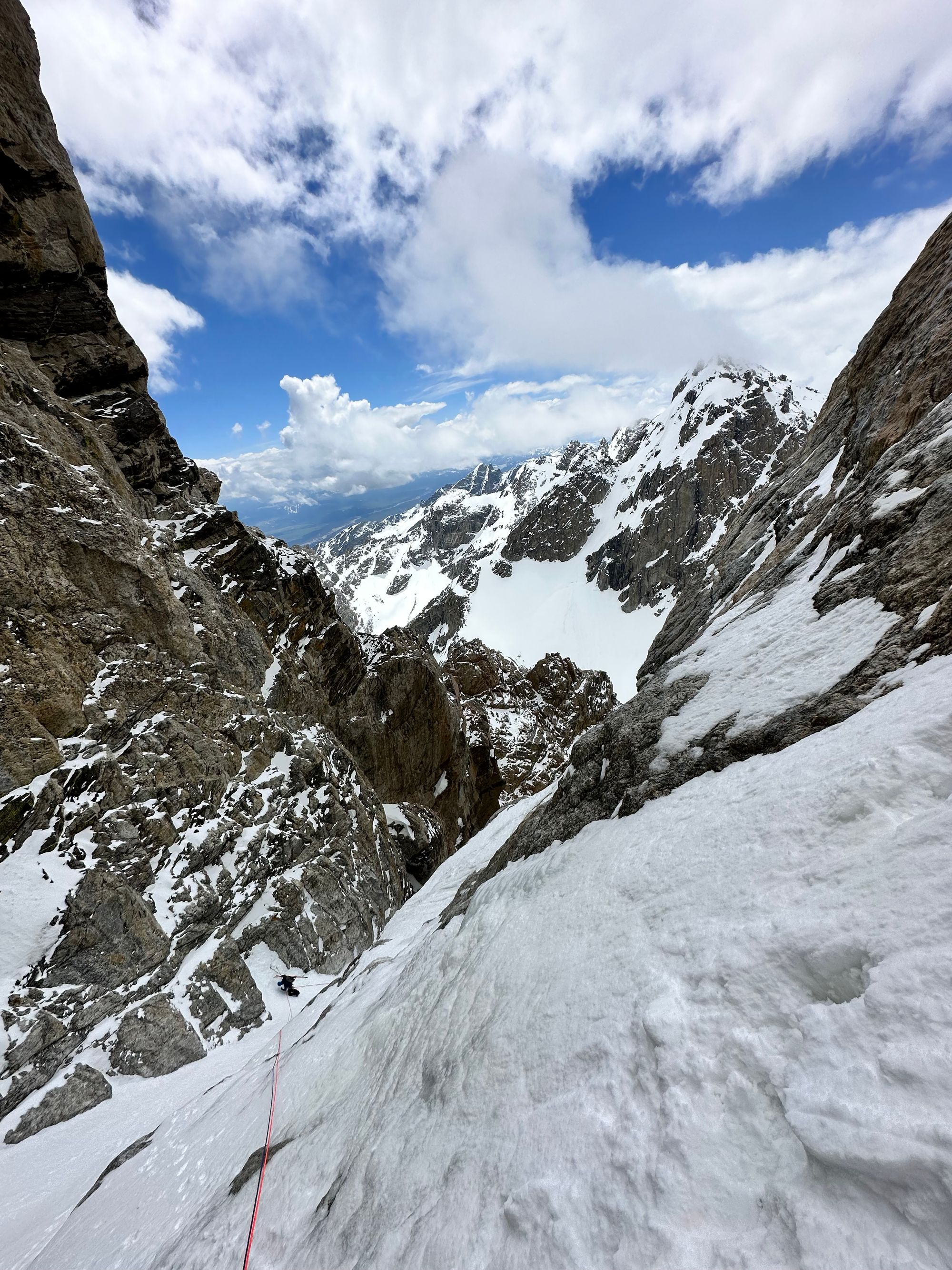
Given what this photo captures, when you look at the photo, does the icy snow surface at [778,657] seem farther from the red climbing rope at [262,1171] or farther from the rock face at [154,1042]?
the rock face at [154,1042]

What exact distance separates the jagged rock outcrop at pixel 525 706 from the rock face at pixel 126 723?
3004 cm

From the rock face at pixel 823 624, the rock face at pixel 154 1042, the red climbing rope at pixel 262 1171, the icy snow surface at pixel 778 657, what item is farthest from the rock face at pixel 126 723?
the icy snow surface at pixel 778 657

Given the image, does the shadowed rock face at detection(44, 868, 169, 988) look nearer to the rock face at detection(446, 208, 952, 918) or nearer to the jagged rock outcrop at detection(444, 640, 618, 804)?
the rock face at detection(446, 208, 952, 918)

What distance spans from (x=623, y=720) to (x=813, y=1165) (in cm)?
752

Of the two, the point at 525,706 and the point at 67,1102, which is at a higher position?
the point at 525,706

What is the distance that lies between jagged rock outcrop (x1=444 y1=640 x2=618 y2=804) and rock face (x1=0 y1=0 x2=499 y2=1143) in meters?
30.0

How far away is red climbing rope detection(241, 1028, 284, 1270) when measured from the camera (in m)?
5.72

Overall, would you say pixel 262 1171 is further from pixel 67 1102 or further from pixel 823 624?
pixel 823 624

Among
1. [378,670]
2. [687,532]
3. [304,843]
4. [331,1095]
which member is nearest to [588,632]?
[687,532]

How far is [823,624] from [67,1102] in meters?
21.2

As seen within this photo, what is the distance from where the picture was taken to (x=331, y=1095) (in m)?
7.44

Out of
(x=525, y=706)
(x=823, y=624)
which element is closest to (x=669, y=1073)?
(x=823, y=624)

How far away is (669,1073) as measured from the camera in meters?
4.11

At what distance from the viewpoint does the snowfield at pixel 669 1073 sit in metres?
3.12
